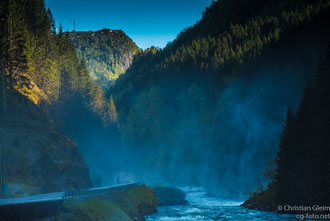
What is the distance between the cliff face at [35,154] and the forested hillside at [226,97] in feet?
130

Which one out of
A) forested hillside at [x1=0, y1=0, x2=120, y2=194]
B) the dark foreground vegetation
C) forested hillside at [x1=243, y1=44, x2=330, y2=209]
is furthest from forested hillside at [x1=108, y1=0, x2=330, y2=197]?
the dark foreground vegetation

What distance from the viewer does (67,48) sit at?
96.2 meters

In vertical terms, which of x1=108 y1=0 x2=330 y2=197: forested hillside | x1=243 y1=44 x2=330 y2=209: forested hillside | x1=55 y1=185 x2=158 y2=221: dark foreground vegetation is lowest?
x1=55 y1=185 x2=158 y2=221: dark foreground vegetation

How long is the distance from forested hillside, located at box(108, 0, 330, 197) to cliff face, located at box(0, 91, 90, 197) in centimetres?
3953

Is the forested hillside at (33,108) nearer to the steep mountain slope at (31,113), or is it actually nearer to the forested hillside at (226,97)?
the steep mountain slope at (31,113)

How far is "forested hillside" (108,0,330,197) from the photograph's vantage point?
262 ft

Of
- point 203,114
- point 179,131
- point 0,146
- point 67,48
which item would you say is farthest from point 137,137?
point 0,146

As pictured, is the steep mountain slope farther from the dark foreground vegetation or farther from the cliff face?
the dark foreground vegetation

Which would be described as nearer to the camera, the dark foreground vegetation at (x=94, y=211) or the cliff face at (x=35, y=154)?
the dark foreground vegetation at (x=94, y=211)

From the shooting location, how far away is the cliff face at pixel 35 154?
44.3m

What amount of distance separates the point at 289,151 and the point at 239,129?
147ft

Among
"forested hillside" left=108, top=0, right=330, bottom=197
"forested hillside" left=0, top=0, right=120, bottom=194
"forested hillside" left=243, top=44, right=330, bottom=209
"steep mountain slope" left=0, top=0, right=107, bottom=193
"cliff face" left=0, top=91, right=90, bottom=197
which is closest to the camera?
"forested hillside" left=243, top=44, right=330, bottom=209

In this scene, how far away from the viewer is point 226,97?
3600 inches

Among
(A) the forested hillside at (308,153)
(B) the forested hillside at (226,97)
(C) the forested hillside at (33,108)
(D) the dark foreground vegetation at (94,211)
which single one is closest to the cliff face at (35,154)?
(C) the forested hillside at (33,108)
